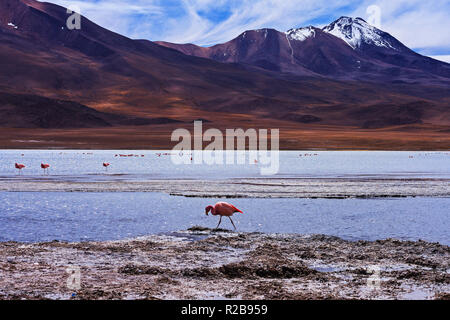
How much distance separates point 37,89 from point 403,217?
17305 cm

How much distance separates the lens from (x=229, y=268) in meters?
9.76

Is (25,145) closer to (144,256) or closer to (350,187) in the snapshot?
(350,187)

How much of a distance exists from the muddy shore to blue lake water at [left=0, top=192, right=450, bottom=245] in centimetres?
161

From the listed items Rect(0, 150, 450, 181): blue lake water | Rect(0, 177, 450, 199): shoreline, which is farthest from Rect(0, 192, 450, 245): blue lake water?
Rect(0, 150, 450, 181): blue lake water

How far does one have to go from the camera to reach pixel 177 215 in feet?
56.1

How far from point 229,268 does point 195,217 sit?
706 cm

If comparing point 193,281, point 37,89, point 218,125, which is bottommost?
point 193,281

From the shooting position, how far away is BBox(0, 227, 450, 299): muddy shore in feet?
27.1

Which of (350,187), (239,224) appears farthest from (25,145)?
(239,224)

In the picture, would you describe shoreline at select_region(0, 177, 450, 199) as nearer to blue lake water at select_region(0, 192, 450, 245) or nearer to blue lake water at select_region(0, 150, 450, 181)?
blue lake water at select_region(0, 192, 450, 245)

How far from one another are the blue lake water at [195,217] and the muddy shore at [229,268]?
5.30ft

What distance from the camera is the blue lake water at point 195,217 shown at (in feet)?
46.2

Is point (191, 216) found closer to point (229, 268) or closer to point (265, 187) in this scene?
point (229, 268)
